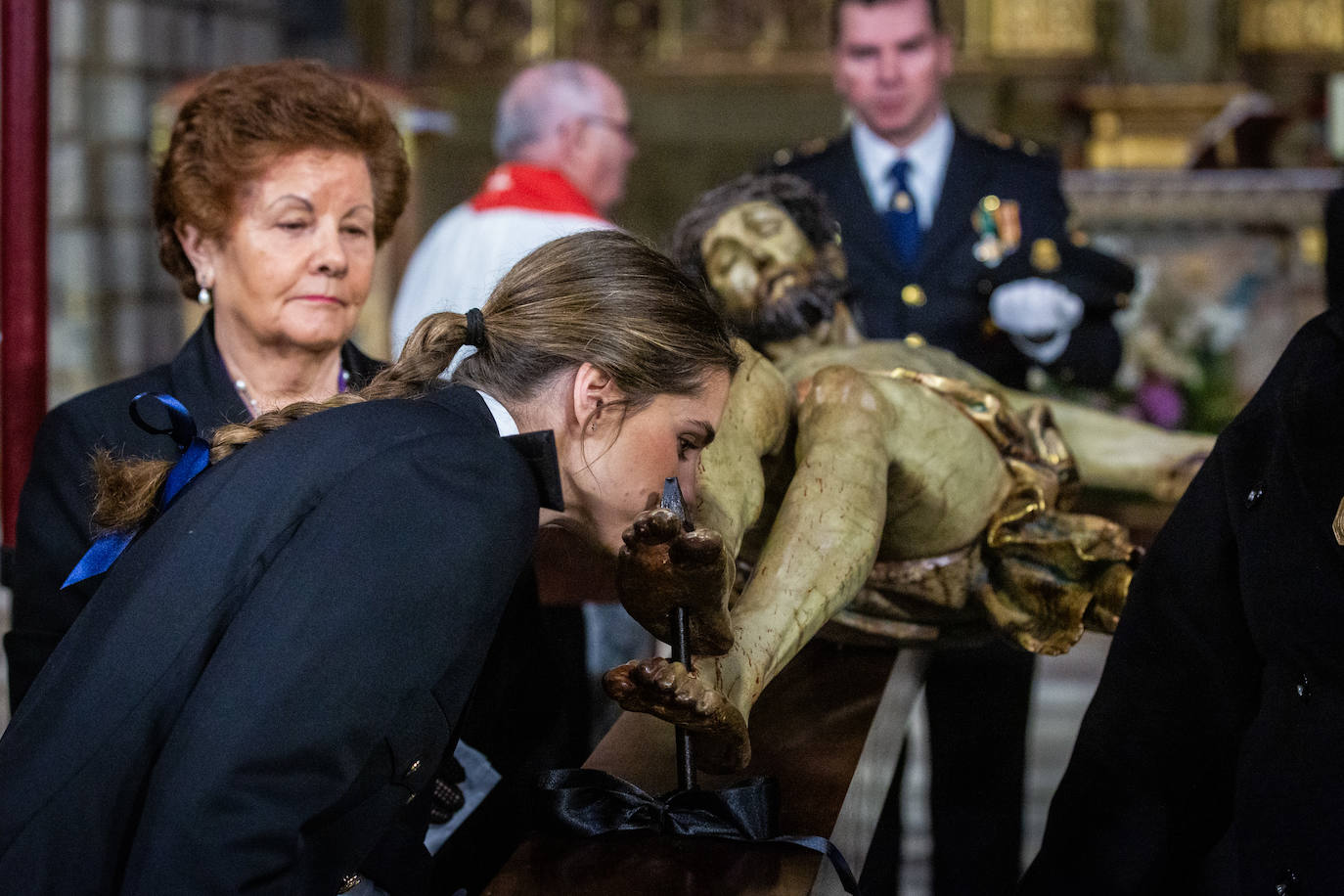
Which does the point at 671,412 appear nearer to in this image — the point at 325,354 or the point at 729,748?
the point at 729,748

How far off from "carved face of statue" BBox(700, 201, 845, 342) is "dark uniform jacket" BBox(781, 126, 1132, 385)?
647 millimetres

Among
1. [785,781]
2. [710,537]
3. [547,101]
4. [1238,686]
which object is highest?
[547,101]

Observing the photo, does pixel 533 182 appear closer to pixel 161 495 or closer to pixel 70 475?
pixel 70 475

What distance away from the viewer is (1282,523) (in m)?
1.66

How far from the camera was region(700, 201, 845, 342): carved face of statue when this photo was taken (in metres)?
2.57

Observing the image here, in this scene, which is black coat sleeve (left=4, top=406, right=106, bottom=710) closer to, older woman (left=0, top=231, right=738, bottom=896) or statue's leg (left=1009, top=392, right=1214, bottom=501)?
older woman (left=0, top=231, right=738, bottom=896)

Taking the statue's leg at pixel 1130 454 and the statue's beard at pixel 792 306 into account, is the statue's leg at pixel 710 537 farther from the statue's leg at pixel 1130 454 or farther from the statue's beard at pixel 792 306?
the statue's leg at pixel 1130 454

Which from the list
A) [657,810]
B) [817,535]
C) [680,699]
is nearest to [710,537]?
[680,699]

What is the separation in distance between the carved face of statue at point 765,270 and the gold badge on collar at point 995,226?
0.83 m

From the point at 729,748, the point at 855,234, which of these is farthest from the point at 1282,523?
the point at 855,234

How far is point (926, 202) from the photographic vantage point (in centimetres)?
351

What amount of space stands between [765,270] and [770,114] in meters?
5.13

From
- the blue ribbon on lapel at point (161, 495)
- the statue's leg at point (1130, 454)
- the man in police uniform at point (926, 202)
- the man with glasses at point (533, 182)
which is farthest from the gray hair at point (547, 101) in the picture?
the blue ribbon on lapel at point (161, 495)

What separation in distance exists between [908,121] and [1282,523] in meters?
2.02
